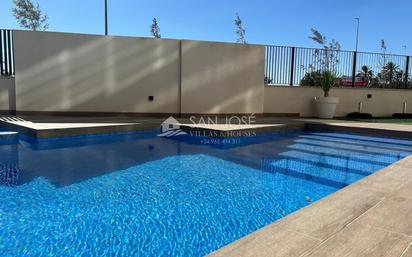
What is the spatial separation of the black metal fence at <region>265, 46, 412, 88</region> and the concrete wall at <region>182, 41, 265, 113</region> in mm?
671

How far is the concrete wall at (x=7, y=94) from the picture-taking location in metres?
9.59

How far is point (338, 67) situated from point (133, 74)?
7.78 metres

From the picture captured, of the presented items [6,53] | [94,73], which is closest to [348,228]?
[94,73]

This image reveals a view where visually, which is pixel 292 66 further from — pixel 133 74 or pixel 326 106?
pixel 133 74

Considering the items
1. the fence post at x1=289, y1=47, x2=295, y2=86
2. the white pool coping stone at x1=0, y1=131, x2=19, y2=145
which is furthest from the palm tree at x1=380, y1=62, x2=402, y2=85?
the white pool coping stone at x1=0, y1=131, x2=19, y2=145

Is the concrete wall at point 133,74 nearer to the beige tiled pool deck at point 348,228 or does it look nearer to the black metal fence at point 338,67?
the black metal fence at point 338,67

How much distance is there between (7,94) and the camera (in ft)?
31.6

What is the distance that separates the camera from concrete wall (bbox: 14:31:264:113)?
965cm

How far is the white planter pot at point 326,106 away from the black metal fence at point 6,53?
33.3 feet

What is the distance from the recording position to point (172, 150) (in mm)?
6316

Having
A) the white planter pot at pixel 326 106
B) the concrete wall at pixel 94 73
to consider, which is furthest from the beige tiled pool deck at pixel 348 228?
→ the white planter pot at pixel 326 106

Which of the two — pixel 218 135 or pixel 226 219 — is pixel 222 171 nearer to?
pixel 226 219

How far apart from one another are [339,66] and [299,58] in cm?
181

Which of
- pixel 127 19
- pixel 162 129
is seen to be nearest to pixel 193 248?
pixel 162 129
